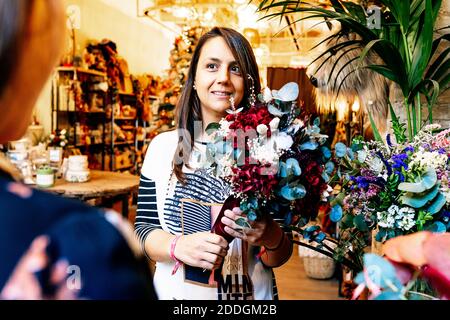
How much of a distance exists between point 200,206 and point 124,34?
7335 millimetres

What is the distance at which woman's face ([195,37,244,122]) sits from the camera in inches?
55.2

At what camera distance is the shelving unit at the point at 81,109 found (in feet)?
19.4

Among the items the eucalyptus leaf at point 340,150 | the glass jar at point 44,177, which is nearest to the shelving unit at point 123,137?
the glass jar at point 44,177

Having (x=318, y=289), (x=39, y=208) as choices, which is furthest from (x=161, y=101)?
(x=39, y=208)

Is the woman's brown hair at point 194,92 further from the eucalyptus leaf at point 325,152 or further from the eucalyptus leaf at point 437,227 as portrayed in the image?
the eucalyptus leaf at point 437,227

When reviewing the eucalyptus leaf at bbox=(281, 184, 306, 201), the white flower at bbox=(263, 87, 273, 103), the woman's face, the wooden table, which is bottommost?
the wooden table

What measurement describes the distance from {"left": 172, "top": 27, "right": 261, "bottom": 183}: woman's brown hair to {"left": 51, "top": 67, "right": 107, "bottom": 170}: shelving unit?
4.44 metres

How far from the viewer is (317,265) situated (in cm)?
469

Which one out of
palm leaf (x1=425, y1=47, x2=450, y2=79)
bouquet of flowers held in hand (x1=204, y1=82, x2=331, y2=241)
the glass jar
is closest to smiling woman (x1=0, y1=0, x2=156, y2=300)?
bouquet of flowers held in hand (x1=204, y1=82, x2=331, y2=241)

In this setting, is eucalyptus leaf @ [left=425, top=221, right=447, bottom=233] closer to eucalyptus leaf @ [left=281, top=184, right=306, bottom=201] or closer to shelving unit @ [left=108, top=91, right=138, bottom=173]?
eucalyptus leaf @ [left=281, top=184, right=306, bottom=201]

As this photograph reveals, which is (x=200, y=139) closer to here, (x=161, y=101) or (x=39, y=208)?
(x=39, y=208)

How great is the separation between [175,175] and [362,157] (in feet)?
1.93

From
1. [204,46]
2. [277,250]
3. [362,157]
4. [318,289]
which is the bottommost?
[318,289]

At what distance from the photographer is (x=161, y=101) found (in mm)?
4844
